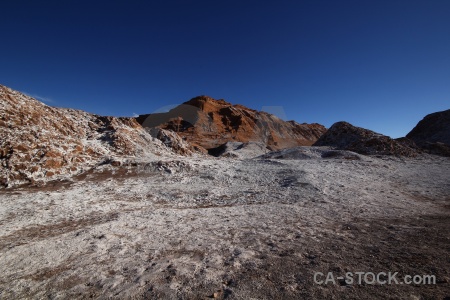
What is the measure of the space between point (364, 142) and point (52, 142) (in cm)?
3051

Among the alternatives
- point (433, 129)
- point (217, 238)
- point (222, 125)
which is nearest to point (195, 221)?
point (217, 238)

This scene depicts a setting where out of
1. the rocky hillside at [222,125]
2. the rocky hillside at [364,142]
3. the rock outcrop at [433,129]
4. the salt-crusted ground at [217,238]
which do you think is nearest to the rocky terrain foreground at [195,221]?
the salt-crusted ground at [217,238]

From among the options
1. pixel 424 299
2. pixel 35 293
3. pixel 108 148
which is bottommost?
pixel 35 293

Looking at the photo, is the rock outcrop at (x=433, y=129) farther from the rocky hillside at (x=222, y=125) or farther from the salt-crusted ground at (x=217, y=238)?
the salt-crusted ground at (x=217, y=238)

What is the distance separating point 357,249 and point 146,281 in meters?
4.78

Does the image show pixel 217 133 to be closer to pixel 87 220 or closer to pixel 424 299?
pixel 87 220

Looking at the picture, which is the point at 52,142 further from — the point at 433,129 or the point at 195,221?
the point at 433,129

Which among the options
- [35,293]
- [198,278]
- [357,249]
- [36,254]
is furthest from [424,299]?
[36,254]

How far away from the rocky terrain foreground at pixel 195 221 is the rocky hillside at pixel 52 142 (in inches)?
3.7

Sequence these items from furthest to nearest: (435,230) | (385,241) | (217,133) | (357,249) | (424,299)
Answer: (217,133) → (435,230) → (385,241) → (357,249) → (424,299)

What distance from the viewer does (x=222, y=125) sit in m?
77.1

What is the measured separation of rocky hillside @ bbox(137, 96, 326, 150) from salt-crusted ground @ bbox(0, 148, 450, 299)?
1835 inches

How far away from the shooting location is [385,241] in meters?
5.93

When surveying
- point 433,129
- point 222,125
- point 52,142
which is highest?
point 222,125
